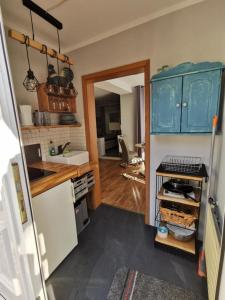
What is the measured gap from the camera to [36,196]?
1.24 metres

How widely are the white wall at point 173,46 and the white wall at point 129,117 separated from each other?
11.3 ft

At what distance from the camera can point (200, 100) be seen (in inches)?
52.4

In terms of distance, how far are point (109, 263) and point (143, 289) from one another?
390 mm

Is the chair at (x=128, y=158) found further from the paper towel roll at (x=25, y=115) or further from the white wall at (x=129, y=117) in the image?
the paper towel roll at (x=25, y=115)

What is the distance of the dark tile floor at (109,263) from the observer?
1326 mm

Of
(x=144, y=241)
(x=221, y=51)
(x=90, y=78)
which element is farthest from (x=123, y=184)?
(x=221, y=51)

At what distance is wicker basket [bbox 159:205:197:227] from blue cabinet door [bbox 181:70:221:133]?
826 mm

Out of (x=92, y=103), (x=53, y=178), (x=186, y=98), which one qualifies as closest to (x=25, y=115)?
(x=53, y=178)

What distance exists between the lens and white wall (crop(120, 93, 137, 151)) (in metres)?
5.36

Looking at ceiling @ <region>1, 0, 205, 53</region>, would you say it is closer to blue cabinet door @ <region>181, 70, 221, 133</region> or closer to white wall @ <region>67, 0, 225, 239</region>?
white wall @ <region>67, 0, 225, 239</region>

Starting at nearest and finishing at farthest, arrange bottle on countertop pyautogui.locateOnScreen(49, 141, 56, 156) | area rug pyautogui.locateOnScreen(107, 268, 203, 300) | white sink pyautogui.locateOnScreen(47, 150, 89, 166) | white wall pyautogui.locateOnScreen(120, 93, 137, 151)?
area rug pyautogui.locateOnScreen(107, 268, 203, 300)
white sink pyautogui.locateOnScreen(47, 150, 89, 166)
bottle on countertop pyautogui.locateOnScreen(49, 141, 56, 156)
white wall pyautogui.locateOnScreen(120, 93, 137, 151)

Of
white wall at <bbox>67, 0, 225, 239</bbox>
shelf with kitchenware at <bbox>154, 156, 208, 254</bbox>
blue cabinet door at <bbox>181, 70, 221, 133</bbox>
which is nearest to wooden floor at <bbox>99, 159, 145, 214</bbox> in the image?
white wall at <bbox>67, 0, 225, 239</bbox>

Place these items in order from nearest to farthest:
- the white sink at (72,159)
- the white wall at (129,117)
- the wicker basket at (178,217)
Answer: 1. the wicker basket at (178,217)
2. the white sink at (72,159)
3. the white wall at (129,117)

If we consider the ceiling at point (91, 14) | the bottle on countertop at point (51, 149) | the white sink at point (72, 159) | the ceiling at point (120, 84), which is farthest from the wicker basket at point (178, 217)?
the ceiling at point (120, 84)
